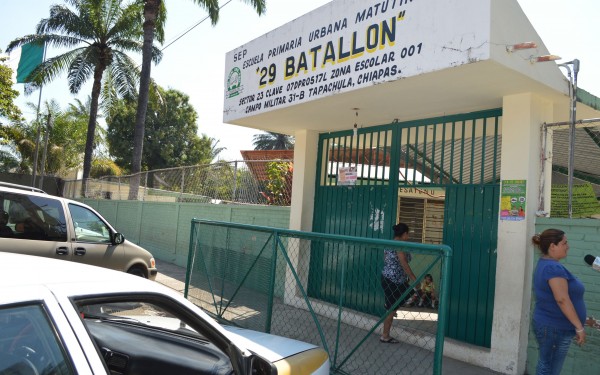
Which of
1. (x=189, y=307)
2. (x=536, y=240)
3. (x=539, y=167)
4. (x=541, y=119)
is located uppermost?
(x=541, y=119)

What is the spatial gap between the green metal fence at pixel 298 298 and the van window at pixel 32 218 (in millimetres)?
1787

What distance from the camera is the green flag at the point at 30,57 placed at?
21.2 metres

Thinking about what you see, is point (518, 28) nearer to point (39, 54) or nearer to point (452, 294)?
point (452, 294)

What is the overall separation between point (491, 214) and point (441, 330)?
8.26ft

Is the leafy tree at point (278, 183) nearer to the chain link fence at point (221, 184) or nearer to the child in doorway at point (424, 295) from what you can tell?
the chain link fence at point (221, 184)

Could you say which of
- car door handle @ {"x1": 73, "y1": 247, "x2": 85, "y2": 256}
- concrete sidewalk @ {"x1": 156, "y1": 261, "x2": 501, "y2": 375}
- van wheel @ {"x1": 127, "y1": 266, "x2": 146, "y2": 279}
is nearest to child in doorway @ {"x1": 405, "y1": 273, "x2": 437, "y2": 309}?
concrete sidewalk @ {"x1": 156, "y1": 261, "x2": 501, "y2": 375}

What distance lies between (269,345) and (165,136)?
3721 centimetres

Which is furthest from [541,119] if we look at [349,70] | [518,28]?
[349,70]

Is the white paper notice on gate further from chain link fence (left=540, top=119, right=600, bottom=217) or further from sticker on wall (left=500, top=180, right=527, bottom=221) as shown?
chain link fence (left=540, top=119, right=600, bottom=217)

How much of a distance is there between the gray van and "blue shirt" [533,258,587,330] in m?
5.41

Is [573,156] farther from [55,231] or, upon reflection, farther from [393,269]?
[55,231]

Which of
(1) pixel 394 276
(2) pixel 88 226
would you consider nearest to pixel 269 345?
(1) pixel 394 276

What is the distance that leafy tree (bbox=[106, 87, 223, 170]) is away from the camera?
3734cm

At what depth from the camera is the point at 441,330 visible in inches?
144
